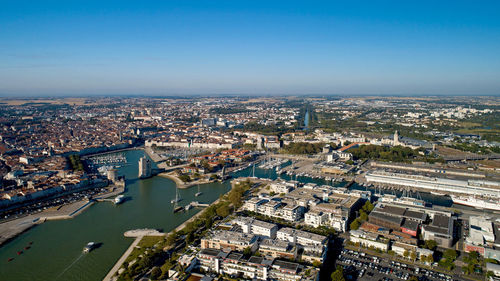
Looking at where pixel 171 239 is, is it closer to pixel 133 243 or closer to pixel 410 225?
pixel 133 243

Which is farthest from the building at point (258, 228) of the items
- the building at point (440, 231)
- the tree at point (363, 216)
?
the building at point (440, 231)

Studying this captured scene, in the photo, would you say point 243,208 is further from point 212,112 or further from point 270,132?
point 212,112

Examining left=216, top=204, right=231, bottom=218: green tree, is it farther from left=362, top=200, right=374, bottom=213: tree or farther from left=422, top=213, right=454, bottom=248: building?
left=422, top=213, right=454, bottom=248: building

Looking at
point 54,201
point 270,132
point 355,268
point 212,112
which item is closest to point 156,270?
point 355,268

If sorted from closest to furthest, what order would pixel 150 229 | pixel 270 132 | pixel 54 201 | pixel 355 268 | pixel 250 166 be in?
pixel 355 268 < pixel 150 229 < pixel 54 201 < pixel 250 166 < pixel 270 132

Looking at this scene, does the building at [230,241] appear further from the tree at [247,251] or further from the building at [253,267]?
the building at [253,267]

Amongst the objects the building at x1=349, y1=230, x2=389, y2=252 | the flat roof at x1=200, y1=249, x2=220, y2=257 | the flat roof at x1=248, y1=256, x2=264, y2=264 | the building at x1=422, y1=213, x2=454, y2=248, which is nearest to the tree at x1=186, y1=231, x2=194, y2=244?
the flat roof at x1=200, y1=249, x2=220, y2=257
